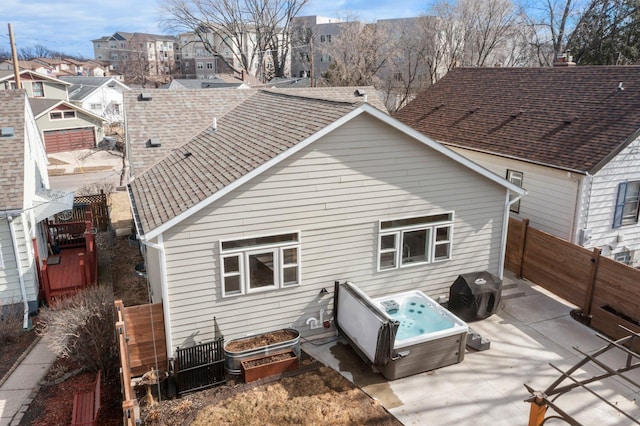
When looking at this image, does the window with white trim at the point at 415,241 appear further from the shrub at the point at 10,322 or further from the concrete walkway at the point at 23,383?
the shrub at the point at 10,322

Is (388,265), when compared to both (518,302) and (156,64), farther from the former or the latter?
(156,64)

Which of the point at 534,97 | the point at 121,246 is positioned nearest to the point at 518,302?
the point at 534,97

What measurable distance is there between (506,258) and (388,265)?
226 inches

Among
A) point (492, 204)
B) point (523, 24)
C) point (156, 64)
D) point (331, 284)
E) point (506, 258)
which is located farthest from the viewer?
point (156, 64)

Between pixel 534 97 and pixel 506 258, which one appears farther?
pixel 534 97

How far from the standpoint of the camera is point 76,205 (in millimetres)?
18844

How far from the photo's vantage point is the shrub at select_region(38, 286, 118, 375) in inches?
388

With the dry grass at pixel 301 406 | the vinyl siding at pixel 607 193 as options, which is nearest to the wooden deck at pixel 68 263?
the dry grass at pixel 301 406

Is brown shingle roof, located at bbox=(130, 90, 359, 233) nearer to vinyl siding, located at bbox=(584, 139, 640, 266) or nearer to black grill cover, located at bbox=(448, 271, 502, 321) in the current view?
black grill cover, located at bbox=(448, 271, 502, 321)

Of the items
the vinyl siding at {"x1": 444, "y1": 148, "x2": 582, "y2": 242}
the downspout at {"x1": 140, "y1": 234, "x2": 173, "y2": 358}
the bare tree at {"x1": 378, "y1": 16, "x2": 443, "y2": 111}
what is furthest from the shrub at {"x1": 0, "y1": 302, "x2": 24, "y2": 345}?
the bare tree at {"x1": 378, "y1": 16, "x2": 443, "y2": 111}

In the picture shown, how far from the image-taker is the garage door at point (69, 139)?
1543 inches

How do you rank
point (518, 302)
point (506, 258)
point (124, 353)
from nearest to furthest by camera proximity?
1. point (124, 353)
2. point (518, 302)
3. point (506, 258)

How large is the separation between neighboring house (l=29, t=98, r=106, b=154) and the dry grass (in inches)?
1443

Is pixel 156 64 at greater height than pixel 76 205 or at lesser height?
greater
